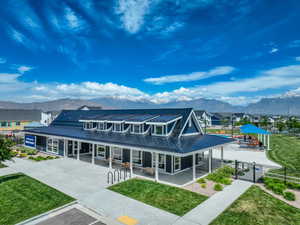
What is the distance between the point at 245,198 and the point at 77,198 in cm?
1055

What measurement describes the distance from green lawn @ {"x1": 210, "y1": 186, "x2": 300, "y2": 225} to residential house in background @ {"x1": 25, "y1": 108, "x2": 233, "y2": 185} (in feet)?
14.8

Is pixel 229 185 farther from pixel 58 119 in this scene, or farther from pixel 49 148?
pixel 58 119

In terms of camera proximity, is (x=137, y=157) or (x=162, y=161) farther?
(x=137, y=157)

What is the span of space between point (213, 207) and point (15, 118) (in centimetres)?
7159

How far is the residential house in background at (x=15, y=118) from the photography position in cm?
6054

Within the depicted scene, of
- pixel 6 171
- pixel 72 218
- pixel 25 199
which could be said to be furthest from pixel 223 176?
pixel 6 171

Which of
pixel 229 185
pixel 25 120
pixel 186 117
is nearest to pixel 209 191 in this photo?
pixel 229 185

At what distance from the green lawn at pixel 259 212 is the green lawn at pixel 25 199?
9.14m

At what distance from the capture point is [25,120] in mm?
65562

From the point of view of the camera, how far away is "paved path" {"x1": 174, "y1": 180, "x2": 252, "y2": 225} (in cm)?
944

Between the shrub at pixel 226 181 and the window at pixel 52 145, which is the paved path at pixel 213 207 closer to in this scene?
the shrub at pixel 226 181

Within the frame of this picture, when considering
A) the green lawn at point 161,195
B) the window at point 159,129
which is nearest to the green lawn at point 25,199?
the green lawn at point 161,195

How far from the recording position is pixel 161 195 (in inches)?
487

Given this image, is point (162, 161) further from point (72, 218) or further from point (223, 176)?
point (72, 218)
